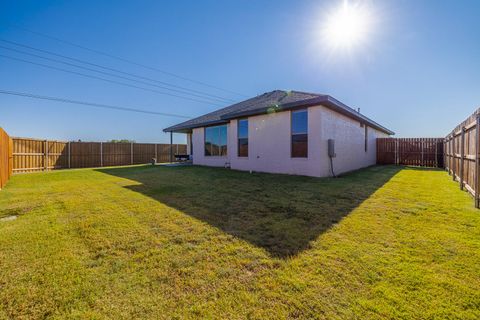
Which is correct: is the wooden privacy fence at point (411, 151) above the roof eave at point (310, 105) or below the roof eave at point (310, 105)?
below

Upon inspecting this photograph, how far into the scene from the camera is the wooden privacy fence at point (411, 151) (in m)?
13.4

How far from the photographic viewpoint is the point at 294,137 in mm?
8250

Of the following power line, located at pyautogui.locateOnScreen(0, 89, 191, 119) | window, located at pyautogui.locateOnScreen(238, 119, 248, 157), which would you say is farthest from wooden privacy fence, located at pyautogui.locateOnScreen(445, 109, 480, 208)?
power line, located at pyautogui.locateOnScreen(0, 89, 191, 119)

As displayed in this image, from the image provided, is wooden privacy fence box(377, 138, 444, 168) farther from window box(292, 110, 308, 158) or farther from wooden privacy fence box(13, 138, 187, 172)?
wooden privacy fence box(13, 138, 187, 172)

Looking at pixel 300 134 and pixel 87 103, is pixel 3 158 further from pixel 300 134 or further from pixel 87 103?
pixel 87 103

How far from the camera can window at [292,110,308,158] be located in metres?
7.97

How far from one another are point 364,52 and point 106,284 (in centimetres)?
1143

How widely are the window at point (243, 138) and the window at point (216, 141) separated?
1750 millimetres

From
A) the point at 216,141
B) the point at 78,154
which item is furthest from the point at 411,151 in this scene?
the point at 78,154

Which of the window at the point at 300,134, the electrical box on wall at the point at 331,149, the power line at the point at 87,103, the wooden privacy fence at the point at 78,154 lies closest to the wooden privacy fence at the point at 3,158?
the wooden privacy fence at the point at 78,154

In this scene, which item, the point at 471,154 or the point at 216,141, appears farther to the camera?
the point at 216,141

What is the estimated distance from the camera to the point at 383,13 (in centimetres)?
712

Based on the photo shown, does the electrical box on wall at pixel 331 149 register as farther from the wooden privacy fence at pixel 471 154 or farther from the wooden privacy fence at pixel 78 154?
the wooden privacy fence at pixel 78 154

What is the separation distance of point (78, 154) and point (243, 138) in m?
13.9
